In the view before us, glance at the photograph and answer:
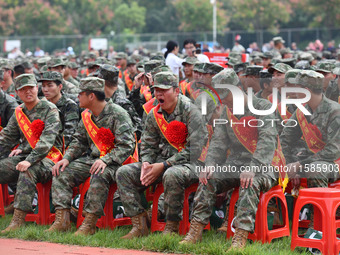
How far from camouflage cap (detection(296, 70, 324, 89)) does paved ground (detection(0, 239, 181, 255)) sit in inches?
98.3

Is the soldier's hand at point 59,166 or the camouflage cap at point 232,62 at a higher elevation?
the camouflage cap at point 232,62

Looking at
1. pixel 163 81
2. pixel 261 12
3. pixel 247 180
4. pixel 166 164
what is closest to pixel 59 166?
pixel 166 164

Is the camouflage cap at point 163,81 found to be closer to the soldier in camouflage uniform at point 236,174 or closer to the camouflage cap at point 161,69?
the soldier in camouflage uniform at point 236,174

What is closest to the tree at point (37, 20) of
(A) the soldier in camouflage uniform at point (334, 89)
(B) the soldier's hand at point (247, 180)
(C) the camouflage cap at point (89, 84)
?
(A) the soldier in camouflage uniform at point (334, 89)

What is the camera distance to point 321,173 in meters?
6.89

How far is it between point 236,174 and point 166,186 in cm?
78

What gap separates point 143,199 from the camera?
8023mm

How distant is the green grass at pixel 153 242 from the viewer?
20.9ft

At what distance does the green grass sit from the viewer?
637 cm

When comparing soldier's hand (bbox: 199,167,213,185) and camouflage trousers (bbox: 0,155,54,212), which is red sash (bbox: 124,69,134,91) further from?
soldier's hand (bbox: 199,167,213,185)

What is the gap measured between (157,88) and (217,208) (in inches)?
64.1

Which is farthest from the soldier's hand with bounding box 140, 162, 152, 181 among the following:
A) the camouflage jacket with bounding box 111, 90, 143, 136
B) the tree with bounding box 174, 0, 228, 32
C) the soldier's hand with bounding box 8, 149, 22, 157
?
the tree with bounding box 174, 0, 228, 32

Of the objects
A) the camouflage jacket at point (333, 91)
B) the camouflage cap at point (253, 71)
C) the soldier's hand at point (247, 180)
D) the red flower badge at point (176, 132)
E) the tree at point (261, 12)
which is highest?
the camouflage cap at point (253, 71)

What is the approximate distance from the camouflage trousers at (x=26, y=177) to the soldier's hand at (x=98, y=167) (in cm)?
88
